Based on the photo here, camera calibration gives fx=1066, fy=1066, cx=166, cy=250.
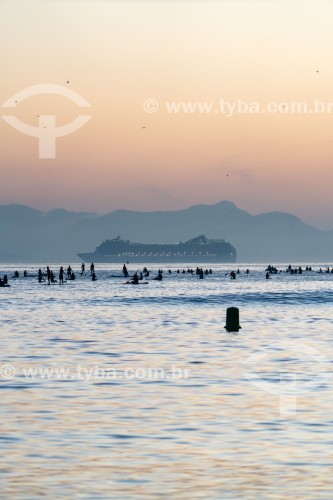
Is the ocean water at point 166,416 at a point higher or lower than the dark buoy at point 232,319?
lower

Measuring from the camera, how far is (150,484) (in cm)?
1352

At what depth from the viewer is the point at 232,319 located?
4356 cm

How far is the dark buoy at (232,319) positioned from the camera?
4347cm

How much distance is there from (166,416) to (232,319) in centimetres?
2434

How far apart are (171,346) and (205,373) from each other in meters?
8.79

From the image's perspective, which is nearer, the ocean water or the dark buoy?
the ocean water

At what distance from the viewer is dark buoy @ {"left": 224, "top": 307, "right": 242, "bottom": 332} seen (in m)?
43.5

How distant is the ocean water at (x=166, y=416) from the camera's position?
1374 cm

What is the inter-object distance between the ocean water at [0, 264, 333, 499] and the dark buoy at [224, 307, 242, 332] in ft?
8.93

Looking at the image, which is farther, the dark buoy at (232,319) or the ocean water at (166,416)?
the dark buoy at (232,319)

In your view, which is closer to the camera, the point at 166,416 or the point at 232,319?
the point at 166,416

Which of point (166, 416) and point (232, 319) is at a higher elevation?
point (232, 319)

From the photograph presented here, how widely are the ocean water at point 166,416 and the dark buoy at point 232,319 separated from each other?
8.93 ft

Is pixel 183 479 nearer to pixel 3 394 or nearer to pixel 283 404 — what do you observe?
pixel 283 404
